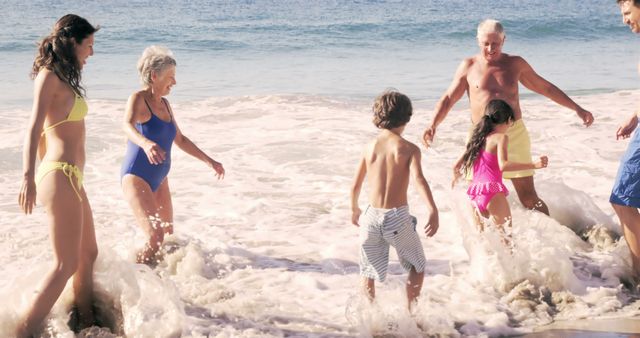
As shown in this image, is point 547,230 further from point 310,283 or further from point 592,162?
point 592,162

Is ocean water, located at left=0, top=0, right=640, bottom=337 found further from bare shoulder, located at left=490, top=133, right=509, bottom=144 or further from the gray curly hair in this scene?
the gray curly hair

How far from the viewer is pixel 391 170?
17.5 feet

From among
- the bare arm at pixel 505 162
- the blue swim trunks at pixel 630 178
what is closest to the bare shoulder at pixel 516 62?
the bare arm at pixel 505 162

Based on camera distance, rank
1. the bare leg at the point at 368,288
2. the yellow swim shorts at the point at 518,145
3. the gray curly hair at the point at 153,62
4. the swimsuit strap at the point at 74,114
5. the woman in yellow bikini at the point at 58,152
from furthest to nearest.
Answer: the yellow swim shorts at the point at 518,145, the gray curly hair at the point at 153,62, the bare leg at the point at 368,288, the swimsuit strap at the point at 74,114, the woman in yellow bikini at the point at 58,152

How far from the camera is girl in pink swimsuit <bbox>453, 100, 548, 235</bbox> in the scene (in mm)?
6434

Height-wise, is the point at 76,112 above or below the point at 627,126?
above

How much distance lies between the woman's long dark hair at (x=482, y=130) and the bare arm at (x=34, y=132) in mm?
2992

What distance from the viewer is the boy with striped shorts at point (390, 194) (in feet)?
17.5

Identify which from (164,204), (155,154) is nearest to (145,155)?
(164,204)

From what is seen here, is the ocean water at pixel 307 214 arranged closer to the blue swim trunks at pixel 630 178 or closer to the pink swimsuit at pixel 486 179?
the pink swimsuit at pixel 486 179

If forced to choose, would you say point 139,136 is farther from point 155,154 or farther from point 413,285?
point 413,285

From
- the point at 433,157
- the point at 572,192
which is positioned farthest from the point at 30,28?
the point at 572,192

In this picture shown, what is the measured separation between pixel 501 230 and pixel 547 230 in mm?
935

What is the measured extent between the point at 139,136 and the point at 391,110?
1.91 meters
